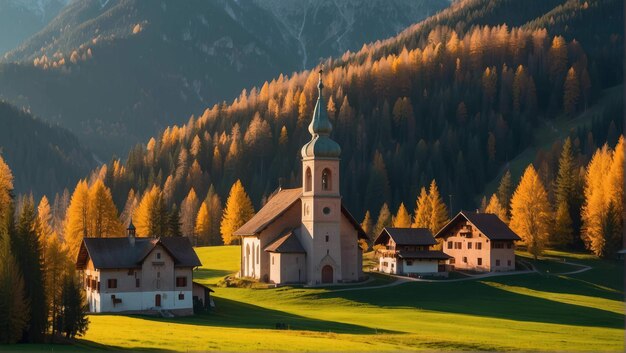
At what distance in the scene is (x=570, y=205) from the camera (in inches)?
5591

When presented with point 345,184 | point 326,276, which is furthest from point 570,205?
point 345,184

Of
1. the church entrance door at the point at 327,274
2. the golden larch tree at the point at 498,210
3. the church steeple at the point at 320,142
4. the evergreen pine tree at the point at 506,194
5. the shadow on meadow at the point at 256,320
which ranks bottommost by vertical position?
the shadow on meadow at the point at 256,320

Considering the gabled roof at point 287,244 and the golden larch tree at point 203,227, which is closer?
the gabled roof at point 287,244

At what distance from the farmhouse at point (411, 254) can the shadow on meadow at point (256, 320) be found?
28.1 meters

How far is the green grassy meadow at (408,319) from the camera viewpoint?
2499 inches

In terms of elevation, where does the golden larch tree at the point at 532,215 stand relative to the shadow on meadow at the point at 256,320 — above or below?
above

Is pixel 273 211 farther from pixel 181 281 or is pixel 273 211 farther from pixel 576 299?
pixel 576 299

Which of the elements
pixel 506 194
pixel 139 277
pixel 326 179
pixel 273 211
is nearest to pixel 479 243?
pixel 326 179

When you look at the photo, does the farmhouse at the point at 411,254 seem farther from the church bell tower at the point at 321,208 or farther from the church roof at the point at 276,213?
the church bell tower at the point at 321,208

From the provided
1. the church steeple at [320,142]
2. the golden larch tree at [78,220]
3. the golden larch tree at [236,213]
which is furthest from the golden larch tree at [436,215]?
the golden larch tree at [78,220]

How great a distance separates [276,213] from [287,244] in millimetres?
5633

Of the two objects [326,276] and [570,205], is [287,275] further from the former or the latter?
[570,205]

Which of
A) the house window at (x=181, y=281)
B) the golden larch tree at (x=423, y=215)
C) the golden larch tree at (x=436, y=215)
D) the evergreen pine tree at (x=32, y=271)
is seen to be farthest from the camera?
the golden larch tree at (x=423, y=215)

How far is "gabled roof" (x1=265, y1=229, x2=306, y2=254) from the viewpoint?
106750 mm
